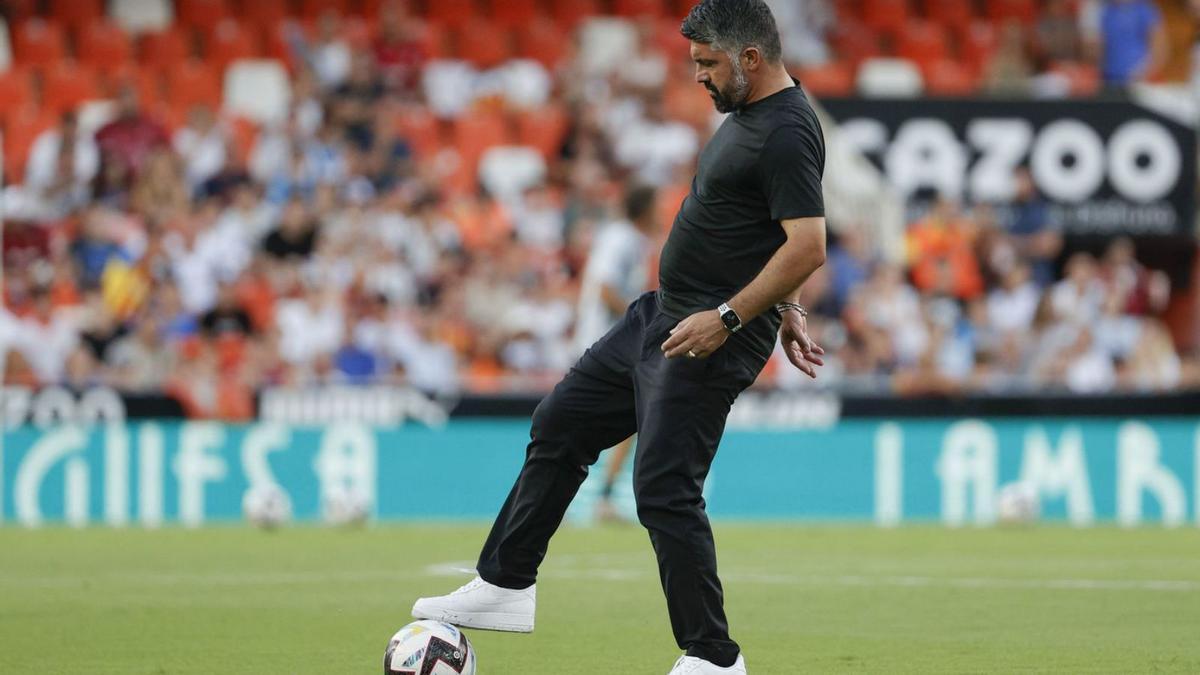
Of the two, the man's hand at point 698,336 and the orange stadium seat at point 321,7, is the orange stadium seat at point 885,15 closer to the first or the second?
the orange stadium seat at point 321,7

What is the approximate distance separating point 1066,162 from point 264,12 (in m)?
9.13

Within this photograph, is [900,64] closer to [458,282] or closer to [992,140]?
[992,140]

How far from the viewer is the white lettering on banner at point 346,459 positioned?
647 inches

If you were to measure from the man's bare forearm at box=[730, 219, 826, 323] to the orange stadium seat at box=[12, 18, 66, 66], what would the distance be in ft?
55.2

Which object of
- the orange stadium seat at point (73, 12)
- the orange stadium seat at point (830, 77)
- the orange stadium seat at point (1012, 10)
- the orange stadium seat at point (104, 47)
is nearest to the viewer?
the orange stadium seat at point (104, 47)

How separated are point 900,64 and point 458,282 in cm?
675

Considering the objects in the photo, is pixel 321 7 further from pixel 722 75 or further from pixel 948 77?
pixel 722 75

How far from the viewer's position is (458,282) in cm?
1902

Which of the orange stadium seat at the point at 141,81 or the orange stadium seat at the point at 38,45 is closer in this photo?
the orange stadium seat at the point at 141,81

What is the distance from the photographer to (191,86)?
A: 2119cm

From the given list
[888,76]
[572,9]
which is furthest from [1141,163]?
[572,9]

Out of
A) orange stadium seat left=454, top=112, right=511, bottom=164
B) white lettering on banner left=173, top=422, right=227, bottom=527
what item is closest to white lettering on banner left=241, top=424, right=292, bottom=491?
white lettering on banner left=173, top=422, right=227, bottom=527

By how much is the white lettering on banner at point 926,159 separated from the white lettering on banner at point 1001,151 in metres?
0.19

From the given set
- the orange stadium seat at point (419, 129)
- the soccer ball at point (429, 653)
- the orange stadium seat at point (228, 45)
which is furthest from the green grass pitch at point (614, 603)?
the orange stadium seat at point (228, 45)
